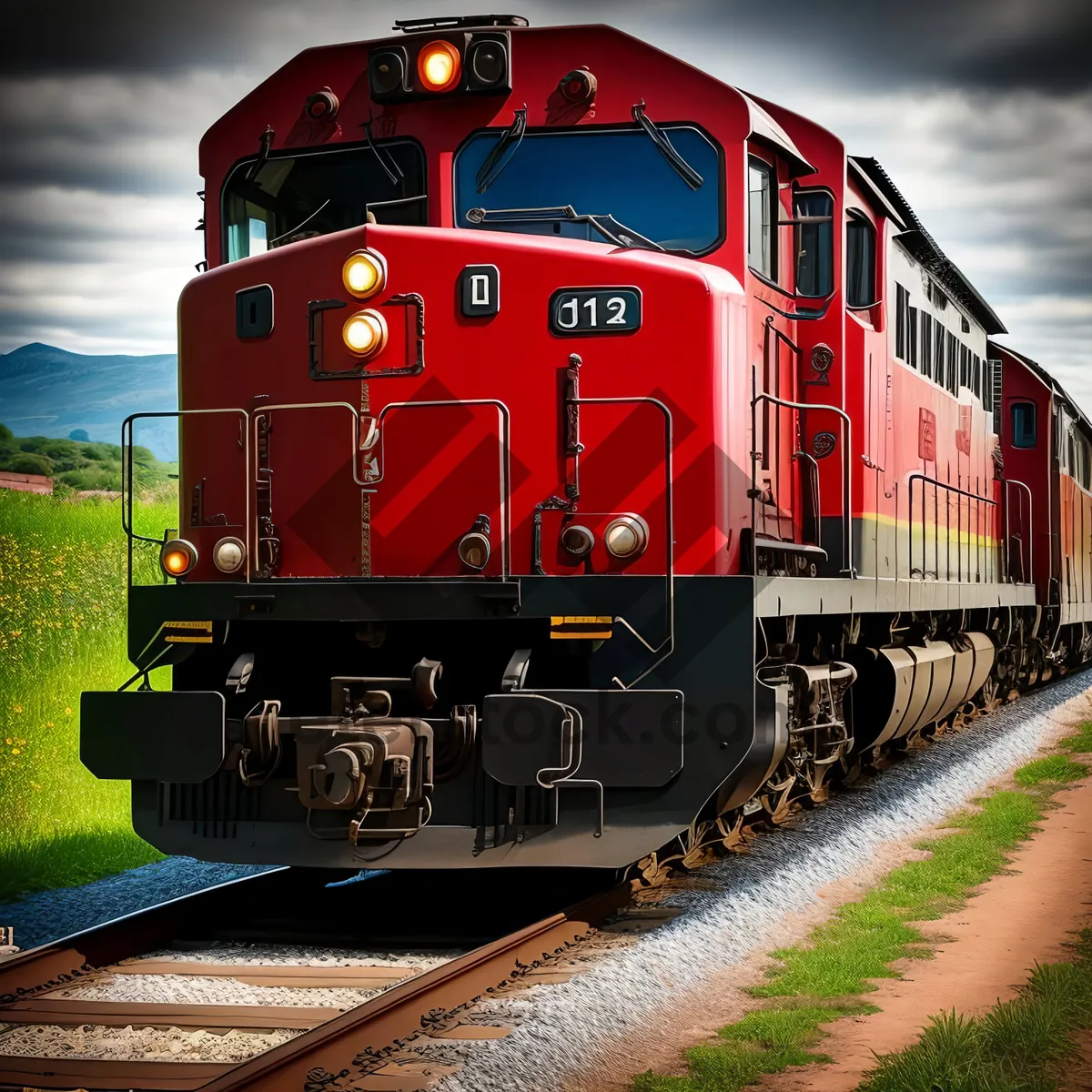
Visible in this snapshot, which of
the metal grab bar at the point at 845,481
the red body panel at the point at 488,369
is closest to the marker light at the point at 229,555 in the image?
the red body panel at the point at 488,369

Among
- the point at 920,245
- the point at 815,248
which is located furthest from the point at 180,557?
the point at 920,245

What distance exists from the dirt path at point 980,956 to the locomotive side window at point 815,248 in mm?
3301

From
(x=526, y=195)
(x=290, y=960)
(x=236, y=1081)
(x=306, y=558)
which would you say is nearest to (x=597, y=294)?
(x=526, y=195)

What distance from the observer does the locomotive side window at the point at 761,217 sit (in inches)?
260

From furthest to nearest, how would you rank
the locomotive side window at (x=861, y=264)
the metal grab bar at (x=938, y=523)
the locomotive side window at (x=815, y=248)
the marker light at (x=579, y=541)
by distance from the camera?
1. the metal grab bar at (x=938, y=523)
2. the locomotive side window at (x=861, y=264)
3. the locomotive side window at (x=815, y=248)
4. the marker light at (x=579, y=541)

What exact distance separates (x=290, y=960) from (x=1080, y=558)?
649 inches

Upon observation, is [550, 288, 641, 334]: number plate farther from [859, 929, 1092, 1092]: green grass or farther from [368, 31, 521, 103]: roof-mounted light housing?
[859, 929, 1092, 1092]: green grass

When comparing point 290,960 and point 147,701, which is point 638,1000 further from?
point 147,701

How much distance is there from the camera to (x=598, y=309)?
6.15 m

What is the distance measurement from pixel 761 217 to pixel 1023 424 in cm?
1104

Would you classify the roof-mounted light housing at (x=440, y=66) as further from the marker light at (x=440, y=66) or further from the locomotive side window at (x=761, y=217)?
the locomotive side window at (x=761, y=217)

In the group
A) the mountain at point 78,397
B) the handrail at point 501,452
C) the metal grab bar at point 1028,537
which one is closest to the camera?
the handrail at point 501,452

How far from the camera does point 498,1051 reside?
432cm

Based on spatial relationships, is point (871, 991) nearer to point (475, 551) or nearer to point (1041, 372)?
point (475, 551)
